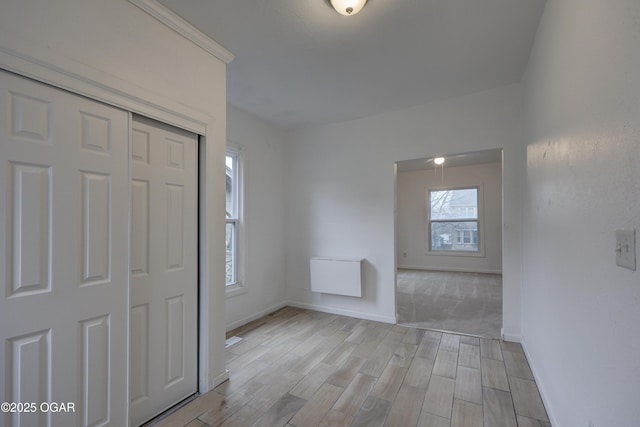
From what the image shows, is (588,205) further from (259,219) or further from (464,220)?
(464,220)

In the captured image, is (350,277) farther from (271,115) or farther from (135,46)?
(135,46)

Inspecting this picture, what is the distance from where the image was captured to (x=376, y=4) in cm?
180

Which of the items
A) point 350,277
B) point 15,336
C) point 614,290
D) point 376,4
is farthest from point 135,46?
point 350,277

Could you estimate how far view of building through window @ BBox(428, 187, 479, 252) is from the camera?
6895mm

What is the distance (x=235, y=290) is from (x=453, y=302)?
3.32 m

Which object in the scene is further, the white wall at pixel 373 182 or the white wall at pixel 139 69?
the white wall at pixel 373 182

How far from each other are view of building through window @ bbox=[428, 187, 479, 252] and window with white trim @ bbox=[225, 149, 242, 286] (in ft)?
17.9

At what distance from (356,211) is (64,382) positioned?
3127 mm

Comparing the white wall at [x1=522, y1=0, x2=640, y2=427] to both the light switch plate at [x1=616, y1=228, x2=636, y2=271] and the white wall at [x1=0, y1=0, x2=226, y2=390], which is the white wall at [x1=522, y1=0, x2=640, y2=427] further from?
the white wall at [x1=0, y1=0, x2=226, y2=390]

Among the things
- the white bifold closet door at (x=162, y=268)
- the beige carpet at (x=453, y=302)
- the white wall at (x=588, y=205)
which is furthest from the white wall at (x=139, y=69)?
the beige carpet at (x=453, y=302)

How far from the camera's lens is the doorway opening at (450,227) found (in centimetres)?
574

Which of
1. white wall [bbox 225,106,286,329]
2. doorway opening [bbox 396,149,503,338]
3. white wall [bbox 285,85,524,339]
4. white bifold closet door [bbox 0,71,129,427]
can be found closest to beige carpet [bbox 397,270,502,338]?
doorway opening [bbox 396,149,503,338]

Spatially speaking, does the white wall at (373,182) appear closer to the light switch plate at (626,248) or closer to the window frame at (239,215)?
the window frame at (239,215)

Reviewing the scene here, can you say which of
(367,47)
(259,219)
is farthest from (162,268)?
(367,47)
